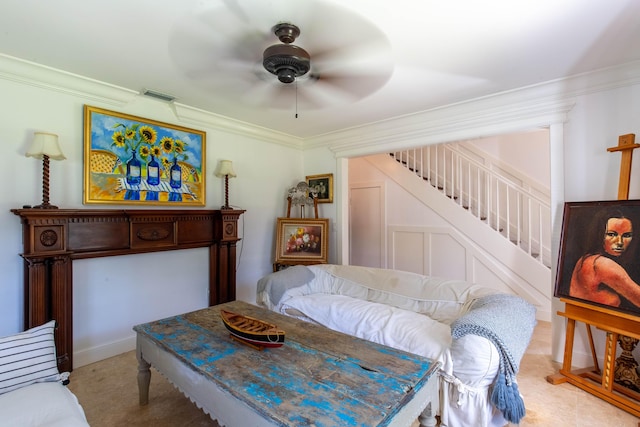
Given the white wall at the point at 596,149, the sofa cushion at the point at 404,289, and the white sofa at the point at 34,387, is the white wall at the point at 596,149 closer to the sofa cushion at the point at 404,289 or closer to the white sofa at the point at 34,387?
the sofa cushion at the point at 404,289

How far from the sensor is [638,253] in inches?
71.7

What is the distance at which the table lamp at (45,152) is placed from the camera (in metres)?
2.09

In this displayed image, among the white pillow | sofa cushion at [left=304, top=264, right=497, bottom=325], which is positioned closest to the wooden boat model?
the white pillow

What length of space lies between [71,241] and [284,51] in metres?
2.23

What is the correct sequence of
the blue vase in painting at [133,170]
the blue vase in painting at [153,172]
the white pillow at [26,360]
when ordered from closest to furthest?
the white pillow at [26,360] < the blue vase in painting at [133,170] < the blue vase in painting at [153,172]

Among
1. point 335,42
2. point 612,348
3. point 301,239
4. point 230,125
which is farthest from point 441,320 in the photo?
point 230,125

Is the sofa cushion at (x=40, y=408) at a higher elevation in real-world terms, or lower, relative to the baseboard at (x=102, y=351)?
higher

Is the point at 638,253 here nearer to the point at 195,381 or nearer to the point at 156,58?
the point at 195,381

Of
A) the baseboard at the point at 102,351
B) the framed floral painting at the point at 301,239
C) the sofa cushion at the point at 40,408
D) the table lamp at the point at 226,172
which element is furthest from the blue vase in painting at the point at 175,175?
the sofa cushion at the point at 40,408

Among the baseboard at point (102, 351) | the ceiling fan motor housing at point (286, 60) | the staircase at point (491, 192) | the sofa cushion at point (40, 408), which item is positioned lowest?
the baseboard at point (102, 351)

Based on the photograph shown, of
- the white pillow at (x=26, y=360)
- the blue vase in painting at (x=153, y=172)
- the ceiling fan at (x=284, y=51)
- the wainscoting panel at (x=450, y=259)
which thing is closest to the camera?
the white pillow at (x=26, y=360)

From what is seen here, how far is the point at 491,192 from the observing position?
3953mm

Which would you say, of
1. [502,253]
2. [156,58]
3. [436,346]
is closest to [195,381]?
[436,346]

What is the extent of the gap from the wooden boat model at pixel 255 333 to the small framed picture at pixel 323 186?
258cm
